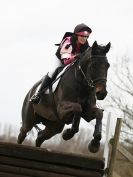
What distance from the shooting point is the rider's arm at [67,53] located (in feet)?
30.2

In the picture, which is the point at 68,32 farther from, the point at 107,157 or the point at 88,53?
the point at 107,157

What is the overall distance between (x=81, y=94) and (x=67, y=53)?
2.96 feet

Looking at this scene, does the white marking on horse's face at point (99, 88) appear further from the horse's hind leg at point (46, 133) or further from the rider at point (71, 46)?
the horse's hind leg at point (46, 133)

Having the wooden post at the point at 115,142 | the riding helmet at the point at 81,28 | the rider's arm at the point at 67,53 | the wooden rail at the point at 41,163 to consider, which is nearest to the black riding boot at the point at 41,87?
the rider's arm at the point at 67,53

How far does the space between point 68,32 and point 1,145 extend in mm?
3060

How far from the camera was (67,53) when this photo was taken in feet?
30.5

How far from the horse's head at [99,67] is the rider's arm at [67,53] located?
Result: 32.1 inches

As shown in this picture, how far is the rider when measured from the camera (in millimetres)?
8969

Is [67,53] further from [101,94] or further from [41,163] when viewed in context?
[41,163]

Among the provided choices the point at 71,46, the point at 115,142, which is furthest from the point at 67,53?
the point at 115,142

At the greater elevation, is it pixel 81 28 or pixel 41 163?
pixel 81 28

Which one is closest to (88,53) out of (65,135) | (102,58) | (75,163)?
(102,58)

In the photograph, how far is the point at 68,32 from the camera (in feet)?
30.7

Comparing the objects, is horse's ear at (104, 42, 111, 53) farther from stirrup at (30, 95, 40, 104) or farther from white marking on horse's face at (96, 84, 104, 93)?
stirrup at (30, 95, 40, 104)
